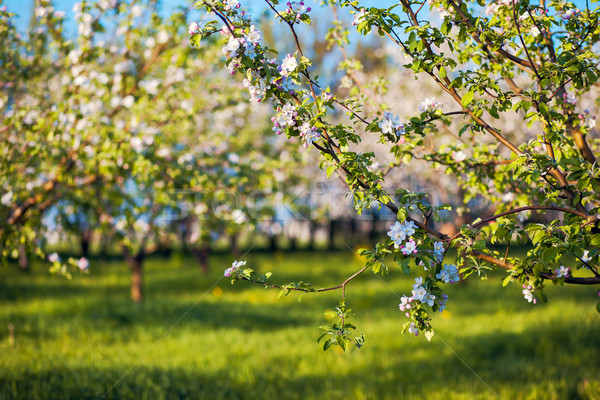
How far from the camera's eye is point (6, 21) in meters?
4.94

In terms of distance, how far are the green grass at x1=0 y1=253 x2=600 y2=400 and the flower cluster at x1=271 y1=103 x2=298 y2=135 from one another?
3.27 meters

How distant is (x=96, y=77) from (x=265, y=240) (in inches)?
710

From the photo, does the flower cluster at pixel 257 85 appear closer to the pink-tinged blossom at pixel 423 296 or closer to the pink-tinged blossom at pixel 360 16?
the pink-tinged blossom at pixel 360 16

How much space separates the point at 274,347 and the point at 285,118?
16.7 ft

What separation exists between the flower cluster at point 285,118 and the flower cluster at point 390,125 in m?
0.46

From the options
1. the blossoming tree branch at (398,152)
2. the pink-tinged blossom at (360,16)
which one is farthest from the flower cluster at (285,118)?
the pink-tinged blossom at (360,16)

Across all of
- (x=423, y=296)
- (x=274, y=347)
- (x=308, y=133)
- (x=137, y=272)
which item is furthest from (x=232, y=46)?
(x=137, y=272)

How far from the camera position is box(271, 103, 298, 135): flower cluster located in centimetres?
258

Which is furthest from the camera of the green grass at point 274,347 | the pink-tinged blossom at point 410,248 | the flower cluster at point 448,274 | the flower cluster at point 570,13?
the green grass at point 274,347

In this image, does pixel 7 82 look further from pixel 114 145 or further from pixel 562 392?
pixel 562 392

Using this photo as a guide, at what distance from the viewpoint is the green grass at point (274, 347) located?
5070 millimetres

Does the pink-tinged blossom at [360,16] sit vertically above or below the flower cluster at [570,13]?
below

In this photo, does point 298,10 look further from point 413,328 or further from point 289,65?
point 413,328

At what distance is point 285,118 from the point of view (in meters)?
2.61
